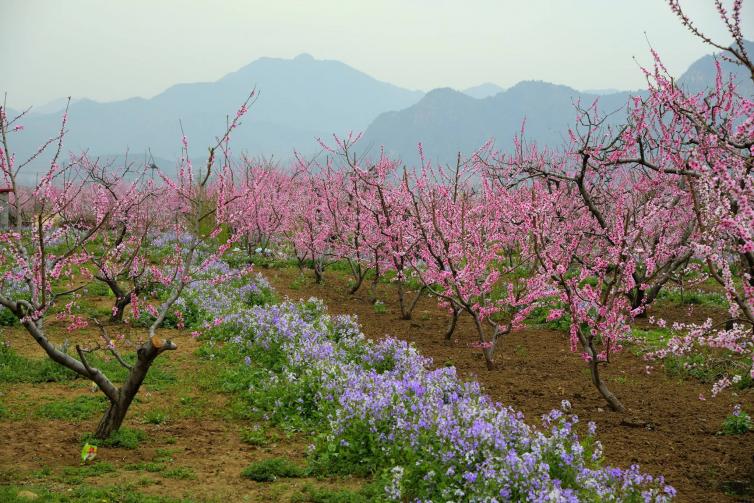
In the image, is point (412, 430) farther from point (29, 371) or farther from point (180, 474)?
point (29, 371)

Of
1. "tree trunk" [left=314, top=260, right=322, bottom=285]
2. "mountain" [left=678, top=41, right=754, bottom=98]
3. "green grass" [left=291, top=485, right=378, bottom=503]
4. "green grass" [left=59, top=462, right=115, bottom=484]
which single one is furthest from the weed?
"tree trunk" [left=314, top=260, right=322, bottom=285]

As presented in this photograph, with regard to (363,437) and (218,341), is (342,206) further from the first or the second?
(363,437)

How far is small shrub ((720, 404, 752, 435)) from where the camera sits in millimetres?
7273

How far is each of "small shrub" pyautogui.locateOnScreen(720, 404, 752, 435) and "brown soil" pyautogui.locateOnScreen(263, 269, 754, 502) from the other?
11 centimetres

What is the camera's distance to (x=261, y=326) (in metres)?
11.2

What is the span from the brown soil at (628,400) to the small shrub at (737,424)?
11cm

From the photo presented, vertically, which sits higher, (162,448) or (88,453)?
(88,453)

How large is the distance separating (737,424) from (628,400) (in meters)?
1.60

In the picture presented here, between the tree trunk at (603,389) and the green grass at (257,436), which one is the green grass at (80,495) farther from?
the tree trunk at (603,389)

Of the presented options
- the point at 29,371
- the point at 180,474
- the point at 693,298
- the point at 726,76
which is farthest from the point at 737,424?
the point at 726,76

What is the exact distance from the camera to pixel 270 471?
6355mm

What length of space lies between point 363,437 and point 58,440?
370cm

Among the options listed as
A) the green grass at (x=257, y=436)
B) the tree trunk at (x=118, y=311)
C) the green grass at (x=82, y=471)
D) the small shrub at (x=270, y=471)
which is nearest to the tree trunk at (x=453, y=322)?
the green grass at (x=257, y=436)

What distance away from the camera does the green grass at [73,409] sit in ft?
25.9
